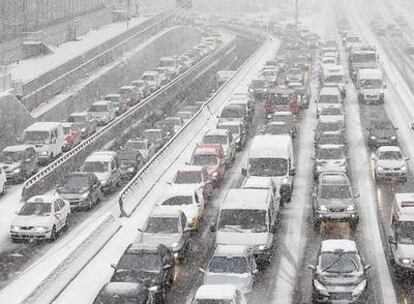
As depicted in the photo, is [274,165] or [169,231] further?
[274,165]

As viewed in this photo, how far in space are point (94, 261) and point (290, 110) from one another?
2643cm

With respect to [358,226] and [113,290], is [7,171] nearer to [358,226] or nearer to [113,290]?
[358,226]

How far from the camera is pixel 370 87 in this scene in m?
59.0

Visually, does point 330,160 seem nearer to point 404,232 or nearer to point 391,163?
point 391,163

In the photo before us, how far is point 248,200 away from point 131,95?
119ft

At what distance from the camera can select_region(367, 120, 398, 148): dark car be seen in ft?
149

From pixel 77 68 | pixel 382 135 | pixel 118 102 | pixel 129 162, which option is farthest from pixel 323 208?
pixel 77 68

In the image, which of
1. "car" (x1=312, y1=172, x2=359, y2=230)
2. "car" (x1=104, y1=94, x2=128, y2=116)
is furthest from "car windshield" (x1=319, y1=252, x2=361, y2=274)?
"car" (x1=104, y1=94, x2=128, y2=116)

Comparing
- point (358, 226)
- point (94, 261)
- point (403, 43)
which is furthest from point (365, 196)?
point (403, 43)

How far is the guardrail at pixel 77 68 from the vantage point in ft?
184

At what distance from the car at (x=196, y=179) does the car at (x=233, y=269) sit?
9654mm

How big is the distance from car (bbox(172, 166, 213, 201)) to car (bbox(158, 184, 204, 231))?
63.6 inches

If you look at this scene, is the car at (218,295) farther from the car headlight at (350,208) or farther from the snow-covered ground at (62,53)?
the snow-covered ground at (62,53)

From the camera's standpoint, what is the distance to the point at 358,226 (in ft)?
109
